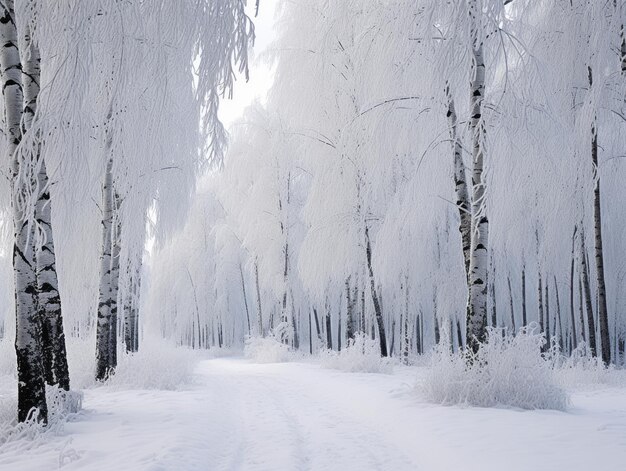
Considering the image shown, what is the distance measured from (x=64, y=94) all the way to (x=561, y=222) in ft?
40.7

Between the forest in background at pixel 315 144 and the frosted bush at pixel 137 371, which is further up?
the forest in background at pixel 315 144

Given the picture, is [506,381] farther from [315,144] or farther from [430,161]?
[315,144]

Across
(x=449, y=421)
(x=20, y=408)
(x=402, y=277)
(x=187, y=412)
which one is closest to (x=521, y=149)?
(x=449, y=421)

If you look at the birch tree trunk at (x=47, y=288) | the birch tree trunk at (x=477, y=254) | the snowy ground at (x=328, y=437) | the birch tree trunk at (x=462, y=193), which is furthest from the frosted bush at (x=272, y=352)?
the birch tree trunk at (x=47, y=288)

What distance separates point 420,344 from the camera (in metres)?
25.9

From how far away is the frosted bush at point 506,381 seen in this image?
221 inches

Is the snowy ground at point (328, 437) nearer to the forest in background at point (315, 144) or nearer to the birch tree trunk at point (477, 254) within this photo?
the forest in background at point (315, 144)

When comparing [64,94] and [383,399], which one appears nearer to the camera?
[64,94]

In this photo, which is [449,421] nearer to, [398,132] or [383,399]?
[383,399]

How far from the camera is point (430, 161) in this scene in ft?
26.6

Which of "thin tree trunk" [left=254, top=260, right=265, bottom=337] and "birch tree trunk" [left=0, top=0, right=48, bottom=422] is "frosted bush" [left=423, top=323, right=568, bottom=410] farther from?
"thin tree trunk" [left=254, top=260, right=265, bottom=337]

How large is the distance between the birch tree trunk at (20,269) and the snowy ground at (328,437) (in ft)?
1.71

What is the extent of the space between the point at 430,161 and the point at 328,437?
508 centimetres

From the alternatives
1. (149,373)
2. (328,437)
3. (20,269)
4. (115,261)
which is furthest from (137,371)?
(328,437)
